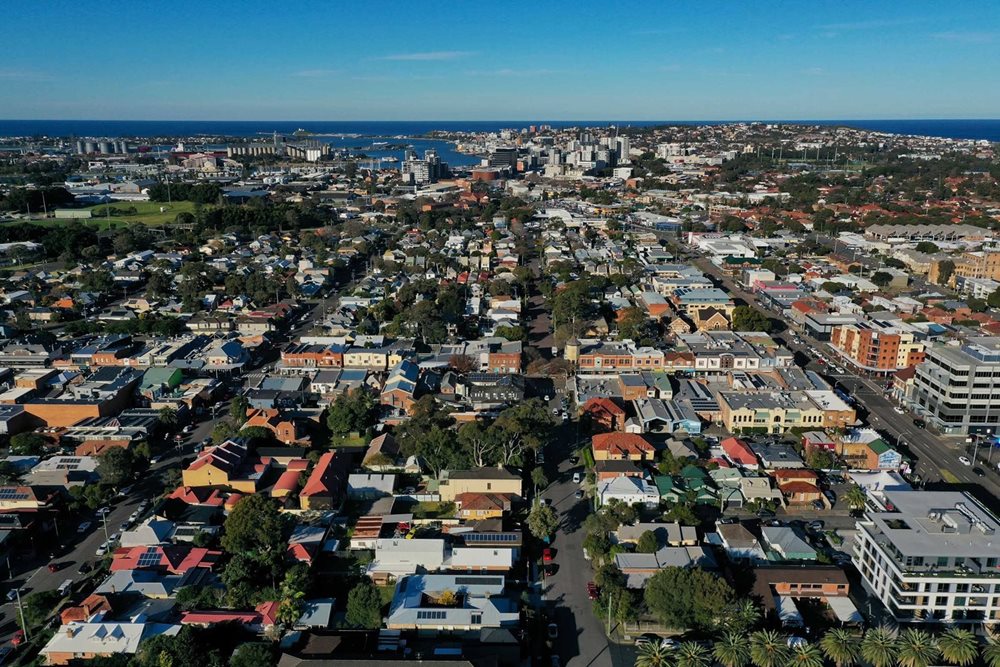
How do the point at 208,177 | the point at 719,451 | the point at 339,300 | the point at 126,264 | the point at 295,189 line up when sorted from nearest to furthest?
the point at 719,451
the point at 339,300
the point at 126,264
the point at 295,189
the point at 208,177

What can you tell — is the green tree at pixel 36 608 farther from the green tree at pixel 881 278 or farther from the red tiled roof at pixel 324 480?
the green tree at pixel 881 278

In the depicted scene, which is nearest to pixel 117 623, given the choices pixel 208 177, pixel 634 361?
pixel 634 361

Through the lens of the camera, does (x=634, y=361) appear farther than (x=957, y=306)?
No

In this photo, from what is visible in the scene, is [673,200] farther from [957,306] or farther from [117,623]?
[117,623]

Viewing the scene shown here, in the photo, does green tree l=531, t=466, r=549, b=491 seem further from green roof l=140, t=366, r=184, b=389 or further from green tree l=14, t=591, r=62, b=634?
green roof l=140, t=366, r=184, b=389

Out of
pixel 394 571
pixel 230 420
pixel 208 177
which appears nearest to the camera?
pixel 394 571

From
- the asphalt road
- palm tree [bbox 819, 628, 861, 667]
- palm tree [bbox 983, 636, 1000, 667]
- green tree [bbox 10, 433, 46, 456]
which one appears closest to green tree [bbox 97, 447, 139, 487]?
green tree [bbox 10, 433, 46, 456]

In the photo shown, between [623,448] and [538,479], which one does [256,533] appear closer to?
[538,479]

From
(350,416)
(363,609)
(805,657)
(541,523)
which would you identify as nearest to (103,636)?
(363,609)
